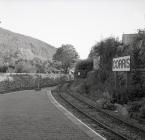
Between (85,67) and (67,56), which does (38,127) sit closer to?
(85,67)

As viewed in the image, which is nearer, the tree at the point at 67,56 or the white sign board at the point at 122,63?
the white sign board at the point at 122,63

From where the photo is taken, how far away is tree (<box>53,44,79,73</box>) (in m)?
113

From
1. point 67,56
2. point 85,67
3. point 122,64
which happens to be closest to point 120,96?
point 122,64

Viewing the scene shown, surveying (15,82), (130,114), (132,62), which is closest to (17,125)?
(130,114)

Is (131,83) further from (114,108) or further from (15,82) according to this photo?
(15,82)

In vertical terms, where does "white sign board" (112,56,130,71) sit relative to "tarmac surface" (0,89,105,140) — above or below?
above

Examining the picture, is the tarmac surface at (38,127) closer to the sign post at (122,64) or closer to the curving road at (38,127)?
the curving road at (38,127)

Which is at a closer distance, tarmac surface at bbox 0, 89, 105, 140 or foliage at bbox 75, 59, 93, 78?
tarmac surface at bbox 0, 89, 105, 140

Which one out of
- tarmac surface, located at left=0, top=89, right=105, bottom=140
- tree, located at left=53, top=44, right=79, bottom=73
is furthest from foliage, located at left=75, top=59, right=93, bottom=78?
tree, located at left=53, top=44, right=79, bottom=73

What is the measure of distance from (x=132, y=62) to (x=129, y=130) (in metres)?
14.0

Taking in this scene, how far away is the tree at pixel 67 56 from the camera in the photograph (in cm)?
11291

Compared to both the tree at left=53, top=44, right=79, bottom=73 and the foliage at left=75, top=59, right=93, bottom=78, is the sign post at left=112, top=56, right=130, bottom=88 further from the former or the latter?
the tree at left=53, top=44, right=79, bottom=73

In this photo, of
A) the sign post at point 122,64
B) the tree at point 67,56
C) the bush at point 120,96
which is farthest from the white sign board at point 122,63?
the tree at point 67,56

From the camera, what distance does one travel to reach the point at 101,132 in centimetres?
1220
